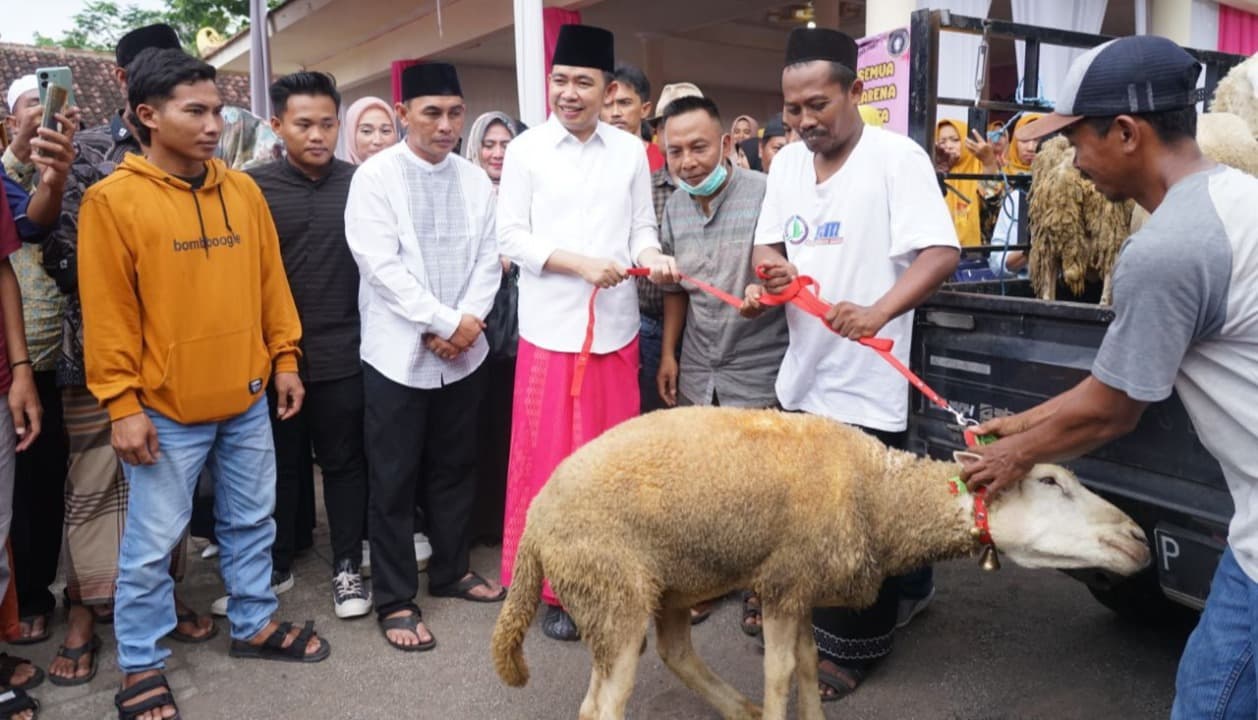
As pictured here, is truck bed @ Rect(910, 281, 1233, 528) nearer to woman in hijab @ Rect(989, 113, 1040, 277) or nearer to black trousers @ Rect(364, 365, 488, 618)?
woman in hijab @ Rect(989, 113, 1040, 277)

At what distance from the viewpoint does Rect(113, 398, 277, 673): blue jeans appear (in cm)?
331

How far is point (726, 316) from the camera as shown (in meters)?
3.70

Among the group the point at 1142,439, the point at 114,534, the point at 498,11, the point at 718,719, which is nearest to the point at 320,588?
the point at 114,534

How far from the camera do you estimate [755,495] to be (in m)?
2.59

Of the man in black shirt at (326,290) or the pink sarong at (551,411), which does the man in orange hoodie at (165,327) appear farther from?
the pink sarong at (551,411)

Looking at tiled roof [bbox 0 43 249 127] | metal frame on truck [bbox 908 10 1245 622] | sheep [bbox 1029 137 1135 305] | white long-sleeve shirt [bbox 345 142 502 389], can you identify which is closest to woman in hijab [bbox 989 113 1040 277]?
sheep [bbox 1029 137 1135 305]

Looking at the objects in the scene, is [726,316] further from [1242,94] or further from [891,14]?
[891,14]

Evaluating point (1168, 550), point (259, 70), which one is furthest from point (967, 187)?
point (259, 70)

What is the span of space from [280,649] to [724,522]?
2.26 meters

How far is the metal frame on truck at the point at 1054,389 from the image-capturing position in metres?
2.55

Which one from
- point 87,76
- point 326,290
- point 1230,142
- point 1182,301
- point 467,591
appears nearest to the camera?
point 1182,301

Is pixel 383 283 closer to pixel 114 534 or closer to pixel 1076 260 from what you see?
pixel 114 534

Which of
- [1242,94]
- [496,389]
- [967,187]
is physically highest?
[1242,94]

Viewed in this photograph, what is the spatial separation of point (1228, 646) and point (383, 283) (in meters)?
3.15
